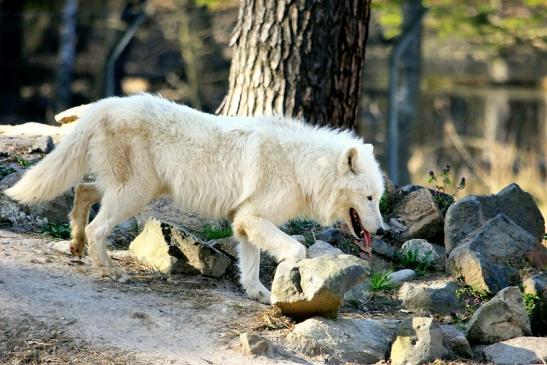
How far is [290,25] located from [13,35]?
1126cm

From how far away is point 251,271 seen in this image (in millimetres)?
6035

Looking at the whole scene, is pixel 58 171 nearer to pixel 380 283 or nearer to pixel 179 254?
pixel 179 254

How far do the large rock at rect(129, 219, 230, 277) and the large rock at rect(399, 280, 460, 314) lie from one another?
4.44 ft

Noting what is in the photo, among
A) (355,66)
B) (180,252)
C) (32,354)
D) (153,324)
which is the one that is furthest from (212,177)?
(355,66)

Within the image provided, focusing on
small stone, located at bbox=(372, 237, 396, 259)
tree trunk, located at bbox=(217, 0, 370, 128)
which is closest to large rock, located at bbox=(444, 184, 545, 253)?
small stone, located at bbox=(372, 237, 396, 259)

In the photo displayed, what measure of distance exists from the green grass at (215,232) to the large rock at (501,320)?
2231mm

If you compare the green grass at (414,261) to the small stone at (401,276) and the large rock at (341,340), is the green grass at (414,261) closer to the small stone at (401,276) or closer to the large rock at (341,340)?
the small stone at (401,276)

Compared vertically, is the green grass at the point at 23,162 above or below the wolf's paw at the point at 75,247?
above

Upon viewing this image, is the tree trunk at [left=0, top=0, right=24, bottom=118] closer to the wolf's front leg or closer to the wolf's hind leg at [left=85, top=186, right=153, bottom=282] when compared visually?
the wolf's hind leg at [left=85, top=186, right=153, bottom=282]

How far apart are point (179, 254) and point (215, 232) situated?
70 cm

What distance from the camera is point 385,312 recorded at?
19.8ft

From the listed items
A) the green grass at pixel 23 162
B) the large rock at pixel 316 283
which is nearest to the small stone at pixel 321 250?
the large rock at pixel 316 283

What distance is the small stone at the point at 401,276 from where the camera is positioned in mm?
6516

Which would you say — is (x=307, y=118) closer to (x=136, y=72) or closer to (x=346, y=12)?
(x=346, y=12)
